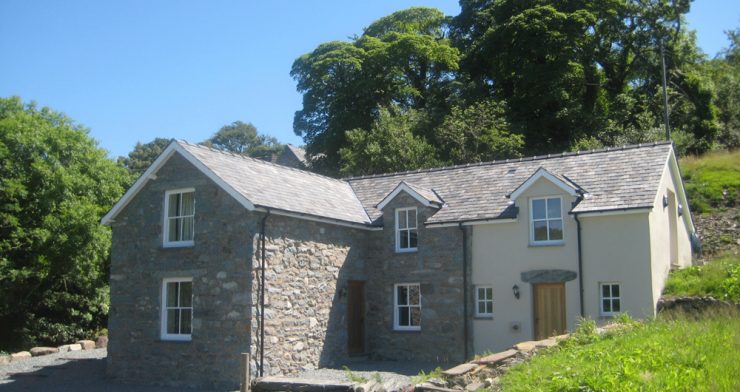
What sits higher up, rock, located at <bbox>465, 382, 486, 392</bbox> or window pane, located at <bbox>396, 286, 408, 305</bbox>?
window pane, located at <bbox>396, 286, 408, 305</bbox>

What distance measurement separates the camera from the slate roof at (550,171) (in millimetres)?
19516

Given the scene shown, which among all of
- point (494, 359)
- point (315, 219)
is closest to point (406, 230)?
point (315, 219)

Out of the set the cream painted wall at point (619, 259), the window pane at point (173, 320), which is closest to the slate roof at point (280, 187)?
the window pane at point (173, 320)

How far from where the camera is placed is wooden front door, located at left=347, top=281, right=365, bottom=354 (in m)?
21.9

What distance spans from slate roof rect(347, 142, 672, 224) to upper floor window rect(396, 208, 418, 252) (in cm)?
83

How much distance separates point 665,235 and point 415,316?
26.9 ft

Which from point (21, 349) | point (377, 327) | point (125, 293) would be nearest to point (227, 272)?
point (125, 293)

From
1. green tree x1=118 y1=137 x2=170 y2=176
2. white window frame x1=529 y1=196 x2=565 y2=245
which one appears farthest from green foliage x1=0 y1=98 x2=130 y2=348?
green tree x1=118 y1=137 x2=170 y2=176

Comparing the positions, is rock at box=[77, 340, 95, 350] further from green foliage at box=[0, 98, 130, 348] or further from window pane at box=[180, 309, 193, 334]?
window pane at box=[180, 309, 193, 334]

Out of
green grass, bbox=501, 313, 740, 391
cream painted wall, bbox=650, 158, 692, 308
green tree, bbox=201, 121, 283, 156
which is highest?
green tree, bbox=201, 121, 283, 156

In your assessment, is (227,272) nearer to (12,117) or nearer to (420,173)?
(420,173)

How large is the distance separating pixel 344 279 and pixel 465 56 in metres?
27.9

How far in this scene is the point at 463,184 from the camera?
77.0 ft

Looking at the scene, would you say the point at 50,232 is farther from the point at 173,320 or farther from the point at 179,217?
the point at 173,320
